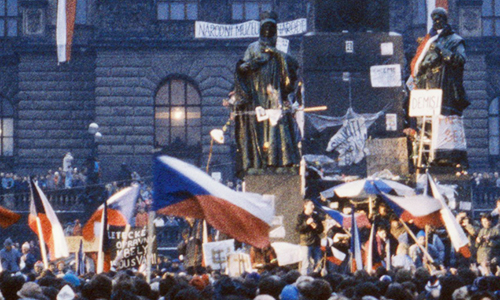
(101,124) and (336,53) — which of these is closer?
(336,53)

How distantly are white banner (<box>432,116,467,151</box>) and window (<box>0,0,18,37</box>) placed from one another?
28.7 meters

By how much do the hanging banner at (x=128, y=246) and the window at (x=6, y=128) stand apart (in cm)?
2896

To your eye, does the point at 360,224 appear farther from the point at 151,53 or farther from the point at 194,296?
the point at 151,53

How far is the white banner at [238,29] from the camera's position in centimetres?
3622

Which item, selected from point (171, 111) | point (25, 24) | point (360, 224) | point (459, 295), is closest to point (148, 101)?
point (171, 111)

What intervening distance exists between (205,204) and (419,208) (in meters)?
3.64

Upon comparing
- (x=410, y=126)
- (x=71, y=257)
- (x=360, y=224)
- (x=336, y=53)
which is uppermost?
(x=336, y=53)

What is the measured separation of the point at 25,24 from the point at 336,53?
24.5m

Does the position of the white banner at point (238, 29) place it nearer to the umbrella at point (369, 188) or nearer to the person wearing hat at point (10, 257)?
the person wearing hat at point (10, 257)

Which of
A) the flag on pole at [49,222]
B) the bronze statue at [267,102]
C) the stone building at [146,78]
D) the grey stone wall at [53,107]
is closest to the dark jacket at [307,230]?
the bronze statue at [267,102]

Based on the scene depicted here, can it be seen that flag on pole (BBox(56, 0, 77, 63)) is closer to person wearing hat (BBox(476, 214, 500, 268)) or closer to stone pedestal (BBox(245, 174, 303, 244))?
stone pedestal (BBox(245, 174, 303, 244))

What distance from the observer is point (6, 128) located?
42656 millimetres

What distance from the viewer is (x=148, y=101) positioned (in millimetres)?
41062

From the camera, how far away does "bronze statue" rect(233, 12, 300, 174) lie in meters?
15.2
